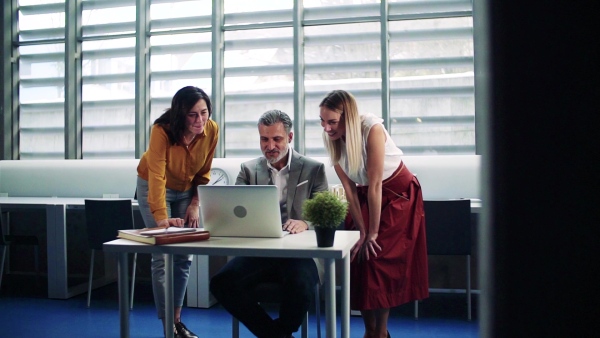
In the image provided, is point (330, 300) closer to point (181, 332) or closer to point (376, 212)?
point (376, 212)

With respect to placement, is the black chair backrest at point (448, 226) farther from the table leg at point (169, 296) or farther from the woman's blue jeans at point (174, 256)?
the table leg at point (169, 296)

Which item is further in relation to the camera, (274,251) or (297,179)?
(297,179)

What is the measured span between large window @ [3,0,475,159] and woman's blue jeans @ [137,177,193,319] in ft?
8.52

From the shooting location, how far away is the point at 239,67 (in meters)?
6.21

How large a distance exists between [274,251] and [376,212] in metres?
0.76

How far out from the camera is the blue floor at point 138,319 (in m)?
3.86

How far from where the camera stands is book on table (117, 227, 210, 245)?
93.2 inches

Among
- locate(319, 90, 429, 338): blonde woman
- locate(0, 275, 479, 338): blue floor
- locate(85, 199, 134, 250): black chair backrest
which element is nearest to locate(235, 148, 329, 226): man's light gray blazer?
locate(319, 90, 429, 338): blonde woman

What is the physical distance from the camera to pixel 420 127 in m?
5.71

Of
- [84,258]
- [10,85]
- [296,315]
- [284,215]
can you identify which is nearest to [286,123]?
[284,215]

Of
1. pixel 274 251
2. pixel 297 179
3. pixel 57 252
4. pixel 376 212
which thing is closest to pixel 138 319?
pixel 57 252

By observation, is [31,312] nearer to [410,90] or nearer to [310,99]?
[310,99]

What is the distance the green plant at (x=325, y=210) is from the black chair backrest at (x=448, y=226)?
1.86 meters

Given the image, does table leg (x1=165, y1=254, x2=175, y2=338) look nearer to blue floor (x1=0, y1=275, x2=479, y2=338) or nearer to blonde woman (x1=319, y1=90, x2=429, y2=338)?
blonde woman (x1=319, y1=90, x2=429, y2=338)
